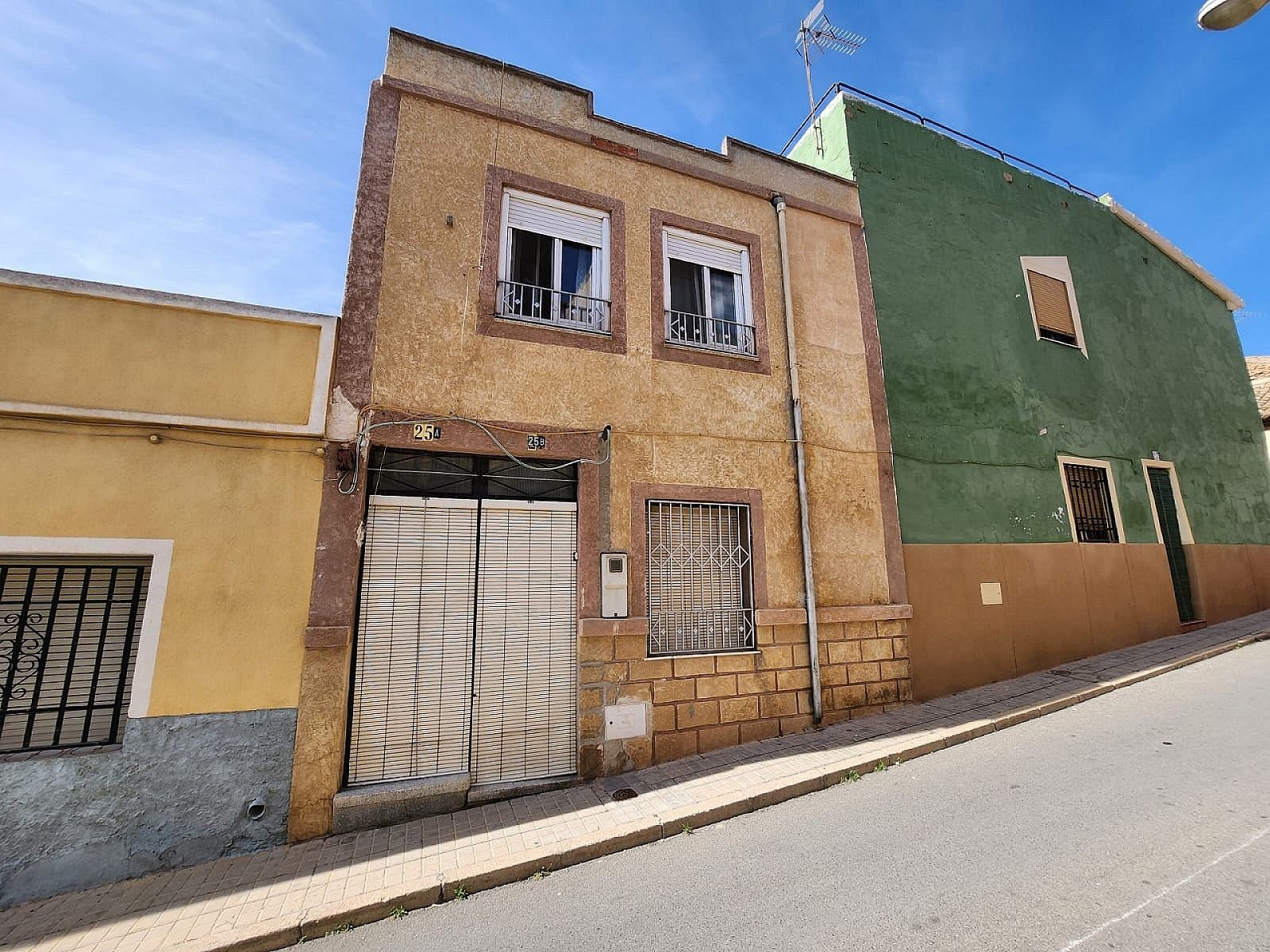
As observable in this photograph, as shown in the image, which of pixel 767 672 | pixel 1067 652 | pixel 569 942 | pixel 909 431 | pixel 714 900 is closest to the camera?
pixel 569 942

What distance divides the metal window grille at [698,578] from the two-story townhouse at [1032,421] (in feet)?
8.38

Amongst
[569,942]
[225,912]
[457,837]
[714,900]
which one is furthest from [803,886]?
[225,912]

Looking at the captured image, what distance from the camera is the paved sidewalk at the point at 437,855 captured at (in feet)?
11.6

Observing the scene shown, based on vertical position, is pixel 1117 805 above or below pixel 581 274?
below

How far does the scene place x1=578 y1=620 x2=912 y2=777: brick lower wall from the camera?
5664mm

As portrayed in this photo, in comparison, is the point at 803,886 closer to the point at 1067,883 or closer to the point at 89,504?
the point at 1067,883

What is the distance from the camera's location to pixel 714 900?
138 inches

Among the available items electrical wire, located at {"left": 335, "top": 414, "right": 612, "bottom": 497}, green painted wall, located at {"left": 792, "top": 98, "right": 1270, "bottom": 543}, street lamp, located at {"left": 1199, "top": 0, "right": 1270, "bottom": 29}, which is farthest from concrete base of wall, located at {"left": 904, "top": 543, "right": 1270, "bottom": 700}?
street lamp, located at {"left": 1199, "top": 0, "right": 1270, "bottom": 29}

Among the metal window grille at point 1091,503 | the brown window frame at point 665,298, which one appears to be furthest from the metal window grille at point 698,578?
the metal window grille at point 1091,503

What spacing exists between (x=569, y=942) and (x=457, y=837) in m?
1.64

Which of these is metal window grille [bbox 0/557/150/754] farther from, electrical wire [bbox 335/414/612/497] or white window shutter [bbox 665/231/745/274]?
white window shutter [bbox 665/231/745/274]

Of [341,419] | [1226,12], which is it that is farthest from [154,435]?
[1226,12]

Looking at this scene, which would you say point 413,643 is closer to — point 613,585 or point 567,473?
point 613,585

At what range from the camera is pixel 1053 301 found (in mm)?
10680
